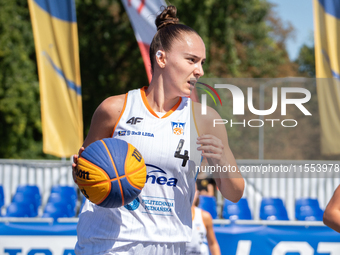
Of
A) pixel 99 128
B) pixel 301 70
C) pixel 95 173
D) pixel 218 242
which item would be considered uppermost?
pixel 301 70

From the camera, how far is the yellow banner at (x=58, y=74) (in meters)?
9.59

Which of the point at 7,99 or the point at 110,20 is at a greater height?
the point at 110,20

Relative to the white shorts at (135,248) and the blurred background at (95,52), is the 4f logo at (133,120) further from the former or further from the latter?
the blurred background at (95,52)

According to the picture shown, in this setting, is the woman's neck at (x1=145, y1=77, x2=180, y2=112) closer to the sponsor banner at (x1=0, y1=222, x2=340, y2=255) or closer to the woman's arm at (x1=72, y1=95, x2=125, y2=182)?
the woman's arm at (x1=72, y1=95, x2=125, y2=182)

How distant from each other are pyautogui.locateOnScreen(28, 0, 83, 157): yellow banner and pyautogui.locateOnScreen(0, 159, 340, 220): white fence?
1.06 metres

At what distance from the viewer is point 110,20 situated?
20.3 m

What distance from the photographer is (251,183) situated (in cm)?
991

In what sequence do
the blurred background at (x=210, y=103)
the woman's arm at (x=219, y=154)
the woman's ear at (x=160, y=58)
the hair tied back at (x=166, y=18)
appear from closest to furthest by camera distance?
the woman's arm at (x=219, y=154), the woman's ear at (x=160, y=58), the hair tied back at (x=166, y=18), the blurred background at (x=210, y=103)

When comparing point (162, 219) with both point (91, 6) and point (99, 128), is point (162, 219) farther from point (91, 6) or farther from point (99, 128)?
point (91, 6)

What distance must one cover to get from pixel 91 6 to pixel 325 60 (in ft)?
47.5

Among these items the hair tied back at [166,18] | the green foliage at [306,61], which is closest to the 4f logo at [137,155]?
the hair tied back at [166,18]

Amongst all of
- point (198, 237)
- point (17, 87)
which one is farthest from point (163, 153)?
point (17, 87)

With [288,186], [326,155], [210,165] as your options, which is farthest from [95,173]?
[288,186]

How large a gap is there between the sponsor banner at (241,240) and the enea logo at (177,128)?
3.48 metres
